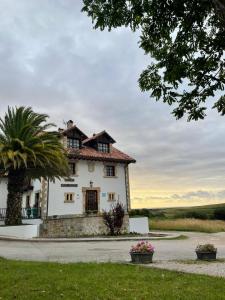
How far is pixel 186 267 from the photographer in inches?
451

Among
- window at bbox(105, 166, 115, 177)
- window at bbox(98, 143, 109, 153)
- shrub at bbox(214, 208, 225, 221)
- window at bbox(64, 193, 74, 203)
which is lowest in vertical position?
shrub at bbox(214, 208, 225, 221)

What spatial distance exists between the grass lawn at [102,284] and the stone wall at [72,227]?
17252 mm

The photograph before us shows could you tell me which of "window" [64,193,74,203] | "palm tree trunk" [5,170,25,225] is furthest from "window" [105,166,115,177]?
"palm tree trunk" [5,170,25,225]

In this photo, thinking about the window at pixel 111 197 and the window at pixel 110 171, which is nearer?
the window at pixel 111 197

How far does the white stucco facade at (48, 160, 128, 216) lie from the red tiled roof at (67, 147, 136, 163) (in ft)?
2.19

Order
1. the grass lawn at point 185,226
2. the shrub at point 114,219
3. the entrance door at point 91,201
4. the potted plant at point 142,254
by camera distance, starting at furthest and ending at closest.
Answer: the entrance door at point 91,201 < the grass lawn at point 185,226 < the shrub at point 114,219 < the potted plant at point 142,254

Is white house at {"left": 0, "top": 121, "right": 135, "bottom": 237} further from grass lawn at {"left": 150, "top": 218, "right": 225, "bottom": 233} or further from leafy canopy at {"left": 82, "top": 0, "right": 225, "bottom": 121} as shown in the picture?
leafy canopy at {"left": 82, "top": 0, "right": 225, "bottom": 121}

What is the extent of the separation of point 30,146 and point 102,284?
19909 millimetres

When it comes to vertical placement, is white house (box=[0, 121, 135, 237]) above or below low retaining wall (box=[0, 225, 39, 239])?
above

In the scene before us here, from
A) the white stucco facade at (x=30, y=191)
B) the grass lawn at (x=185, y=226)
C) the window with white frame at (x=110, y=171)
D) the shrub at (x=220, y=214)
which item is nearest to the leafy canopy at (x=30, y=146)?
the white stucco facade at (x=30, y=191)

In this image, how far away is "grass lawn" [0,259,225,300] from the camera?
7.06 meters

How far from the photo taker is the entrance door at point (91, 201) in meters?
35.4

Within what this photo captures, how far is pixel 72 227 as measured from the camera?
28.5 m

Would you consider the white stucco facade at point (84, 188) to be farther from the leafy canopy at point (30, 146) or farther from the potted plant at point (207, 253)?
the potted plant at point (207, 253)
